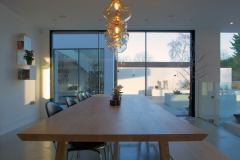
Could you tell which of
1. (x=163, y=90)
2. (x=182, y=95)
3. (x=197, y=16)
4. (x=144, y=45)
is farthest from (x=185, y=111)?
(x=197, y=16)

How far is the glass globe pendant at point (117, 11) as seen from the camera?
7.88ft

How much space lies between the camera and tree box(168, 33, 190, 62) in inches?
232

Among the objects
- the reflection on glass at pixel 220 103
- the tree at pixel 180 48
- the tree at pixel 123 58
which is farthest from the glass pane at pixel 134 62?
the reflection on glass at pixel 220 103

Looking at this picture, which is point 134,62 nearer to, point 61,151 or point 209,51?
point 209,51

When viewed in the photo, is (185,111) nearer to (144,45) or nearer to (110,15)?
(144,45)

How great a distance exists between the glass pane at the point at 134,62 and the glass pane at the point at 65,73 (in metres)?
1.59

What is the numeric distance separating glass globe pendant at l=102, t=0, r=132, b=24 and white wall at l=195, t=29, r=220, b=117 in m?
4.11

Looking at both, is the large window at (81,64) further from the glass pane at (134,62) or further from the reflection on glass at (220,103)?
the reflection on glass at (220,103)

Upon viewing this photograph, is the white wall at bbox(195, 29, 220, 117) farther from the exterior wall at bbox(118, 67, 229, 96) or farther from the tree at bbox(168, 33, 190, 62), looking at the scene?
the exterior wall at bbox(118, 67, 229, 96)

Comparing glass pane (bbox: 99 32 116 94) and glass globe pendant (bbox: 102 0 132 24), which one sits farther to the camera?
glass pane (bbox: 99 32 116 94)

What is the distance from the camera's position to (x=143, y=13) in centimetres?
436

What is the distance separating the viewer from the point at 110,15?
8.09 feet

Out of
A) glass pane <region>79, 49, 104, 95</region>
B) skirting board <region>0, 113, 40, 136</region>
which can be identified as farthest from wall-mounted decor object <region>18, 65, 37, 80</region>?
glass pane <region>79, 49, 104, 95</region>

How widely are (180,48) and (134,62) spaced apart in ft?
Answer: 5.48
